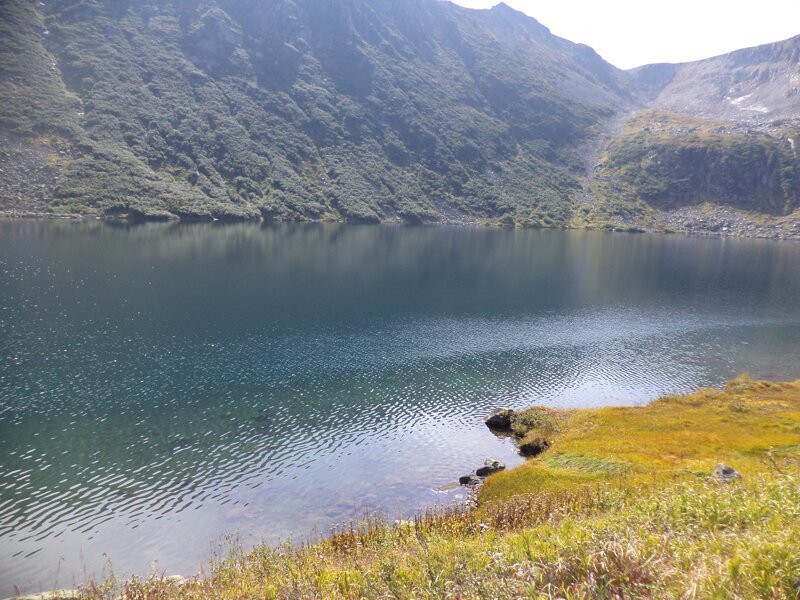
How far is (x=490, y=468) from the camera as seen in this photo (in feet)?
134

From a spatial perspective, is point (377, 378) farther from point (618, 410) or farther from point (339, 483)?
point (618, 410)

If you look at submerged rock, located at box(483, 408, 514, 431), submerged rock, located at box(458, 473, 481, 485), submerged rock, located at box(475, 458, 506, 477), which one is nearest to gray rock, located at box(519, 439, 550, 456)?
submerged rock, located at box(483, 408, 514, 431)

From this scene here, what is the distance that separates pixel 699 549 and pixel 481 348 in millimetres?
63475

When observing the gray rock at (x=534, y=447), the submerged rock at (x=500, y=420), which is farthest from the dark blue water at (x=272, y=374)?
the gray rock at (x=534, y=447)

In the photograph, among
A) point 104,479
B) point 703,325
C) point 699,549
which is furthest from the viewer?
point 703,325

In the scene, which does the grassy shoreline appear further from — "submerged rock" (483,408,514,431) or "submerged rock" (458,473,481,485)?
"submerged rock" (483,408,514,431)

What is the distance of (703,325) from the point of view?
95438 millimetres

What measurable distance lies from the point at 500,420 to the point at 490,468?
10.1 metres

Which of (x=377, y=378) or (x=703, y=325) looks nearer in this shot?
(x=377, y=378)

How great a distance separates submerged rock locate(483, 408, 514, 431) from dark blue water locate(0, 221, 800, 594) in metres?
1.37

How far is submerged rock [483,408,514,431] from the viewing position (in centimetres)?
5019

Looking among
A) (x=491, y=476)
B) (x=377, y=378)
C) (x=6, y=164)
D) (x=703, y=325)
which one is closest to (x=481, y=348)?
(x=377, y=378)

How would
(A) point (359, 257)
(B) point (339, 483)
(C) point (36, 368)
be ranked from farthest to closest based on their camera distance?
(A) point (359, 257) < (C) point (36, 368) < (B) point (339, 483)

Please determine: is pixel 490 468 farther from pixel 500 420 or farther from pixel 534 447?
pixel 500 420
